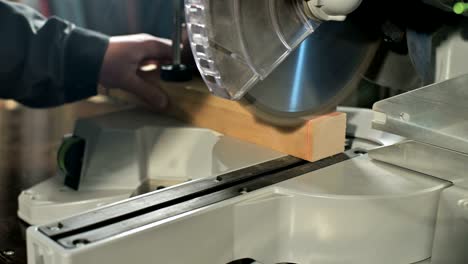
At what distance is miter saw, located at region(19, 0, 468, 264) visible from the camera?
87cm

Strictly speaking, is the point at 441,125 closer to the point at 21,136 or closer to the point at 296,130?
the point at 296,130

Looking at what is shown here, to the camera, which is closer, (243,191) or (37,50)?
(243,191)

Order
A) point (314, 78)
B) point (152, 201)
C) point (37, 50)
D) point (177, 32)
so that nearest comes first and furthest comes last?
point (152, 201) → point (314, 78) → point (177, 32) → point (37, 50)

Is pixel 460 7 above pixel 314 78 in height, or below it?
above

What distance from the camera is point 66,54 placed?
1743mm

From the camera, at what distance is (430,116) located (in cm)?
101

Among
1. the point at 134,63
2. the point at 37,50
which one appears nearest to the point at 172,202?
the point at 134,63

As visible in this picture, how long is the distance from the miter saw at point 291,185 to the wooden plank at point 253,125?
21 mm

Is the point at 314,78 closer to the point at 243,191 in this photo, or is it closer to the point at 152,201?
the point at 243,191

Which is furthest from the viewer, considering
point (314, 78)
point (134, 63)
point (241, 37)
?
point (134, 63)

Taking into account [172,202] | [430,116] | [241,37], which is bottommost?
[172,202]

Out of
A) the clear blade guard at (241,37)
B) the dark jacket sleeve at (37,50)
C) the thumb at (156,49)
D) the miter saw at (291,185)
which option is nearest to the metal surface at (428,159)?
the miter saw at (291,185)

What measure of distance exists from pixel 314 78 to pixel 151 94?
0.42m

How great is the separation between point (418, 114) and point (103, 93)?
90cm
